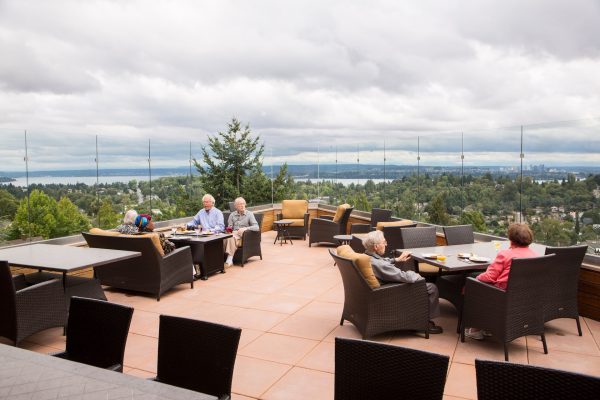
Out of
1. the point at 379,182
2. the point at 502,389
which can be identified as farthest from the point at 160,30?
the point at 502,389

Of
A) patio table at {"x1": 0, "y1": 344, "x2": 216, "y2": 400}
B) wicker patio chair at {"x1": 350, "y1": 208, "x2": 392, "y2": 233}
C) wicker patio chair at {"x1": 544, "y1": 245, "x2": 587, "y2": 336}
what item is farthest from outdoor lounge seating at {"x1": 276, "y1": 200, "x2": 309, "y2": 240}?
patio table at {"x1": 0, "y1": 344, "x2": 216, "y2": 400}

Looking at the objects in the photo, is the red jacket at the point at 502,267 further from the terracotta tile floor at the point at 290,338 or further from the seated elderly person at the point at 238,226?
the seated elderly person at the point at 238,226

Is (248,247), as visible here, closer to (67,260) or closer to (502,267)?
(67,260)

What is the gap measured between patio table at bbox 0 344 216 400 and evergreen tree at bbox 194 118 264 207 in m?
9.17

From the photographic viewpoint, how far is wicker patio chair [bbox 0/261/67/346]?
3859mm

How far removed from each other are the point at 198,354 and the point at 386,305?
2512 mm

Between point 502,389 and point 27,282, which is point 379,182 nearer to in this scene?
point 27,282

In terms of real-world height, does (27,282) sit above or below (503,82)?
below

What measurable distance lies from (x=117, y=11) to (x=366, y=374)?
8.93 metres

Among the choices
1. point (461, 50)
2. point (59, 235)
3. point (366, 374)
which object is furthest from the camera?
point (461, 50)

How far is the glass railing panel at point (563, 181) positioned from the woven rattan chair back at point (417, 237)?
160 cm

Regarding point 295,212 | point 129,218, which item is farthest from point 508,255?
point 295,212

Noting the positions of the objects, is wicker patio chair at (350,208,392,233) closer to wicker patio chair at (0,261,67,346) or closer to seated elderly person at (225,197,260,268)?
seated elderly person at (225,197,260,268)

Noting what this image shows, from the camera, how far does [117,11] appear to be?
8.62 m
